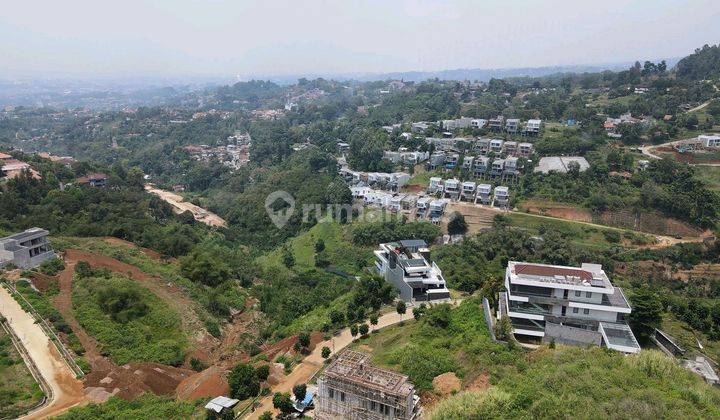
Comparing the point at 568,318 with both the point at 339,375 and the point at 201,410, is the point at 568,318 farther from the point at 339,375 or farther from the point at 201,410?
the point at 201,410

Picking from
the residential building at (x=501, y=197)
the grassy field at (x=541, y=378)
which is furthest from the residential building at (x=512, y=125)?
the grassy field at (x=541, y=378)

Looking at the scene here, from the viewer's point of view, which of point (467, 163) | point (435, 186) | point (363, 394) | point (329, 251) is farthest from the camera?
point (467, 163)

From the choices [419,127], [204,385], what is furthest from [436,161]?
[204,385]

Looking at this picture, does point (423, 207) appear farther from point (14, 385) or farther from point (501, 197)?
point (14, 385)

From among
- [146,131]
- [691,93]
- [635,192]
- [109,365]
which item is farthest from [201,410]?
[146,131]

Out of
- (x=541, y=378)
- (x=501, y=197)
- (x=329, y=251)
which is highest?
(x=541, y=378)

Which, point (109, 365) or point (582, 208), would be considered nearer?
point (109, 365)
